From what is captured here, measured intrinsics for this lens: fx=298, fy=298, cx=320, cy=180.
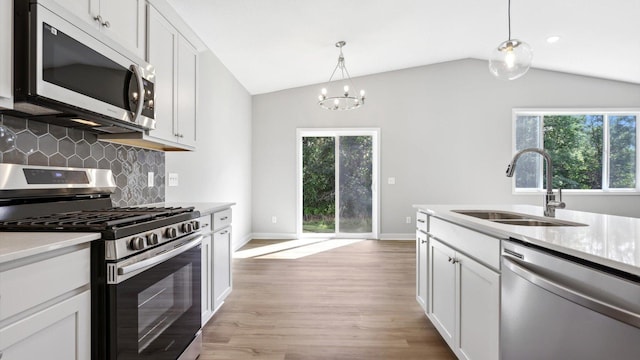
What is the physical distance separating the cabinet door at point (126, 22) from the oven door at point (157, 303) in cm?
117

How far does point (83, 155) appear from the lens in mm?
1763

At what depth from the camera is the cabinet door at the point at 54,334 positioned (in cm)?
79

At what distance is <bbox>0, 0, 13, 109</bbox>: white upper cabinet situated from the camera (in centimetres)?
106

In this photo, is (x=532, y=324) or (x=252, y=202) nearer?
(x=532, y=324)

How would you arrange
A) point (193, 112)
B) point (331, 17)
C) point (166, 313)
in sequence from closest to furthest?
point (166, 313), point (193, 112), point (331, 17)

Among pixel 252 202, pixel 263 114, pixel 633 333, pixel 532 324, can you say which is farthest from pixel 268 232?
pixel 633 333

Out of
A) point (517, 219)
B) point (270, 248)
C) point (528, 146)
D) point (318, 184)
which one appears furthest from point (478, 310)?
point (528, 146)

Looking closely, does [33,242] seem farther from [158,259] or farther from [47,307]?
[158,259]

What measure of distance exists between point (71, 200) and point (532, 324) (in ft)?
7.32

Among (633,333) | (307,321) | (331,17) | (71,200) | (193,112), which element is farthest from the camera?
(331,17)

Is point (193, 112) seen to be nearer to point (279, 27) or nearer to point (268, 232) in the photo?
point (279, 27)

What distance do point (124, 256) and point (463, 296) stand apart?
5.31ft

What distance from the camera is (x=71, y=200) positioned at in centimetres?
163

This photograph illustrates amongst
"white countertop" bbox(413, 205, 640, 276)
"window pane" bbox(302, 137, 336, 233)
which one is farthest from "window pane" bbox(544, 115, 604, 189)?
"white countertop" bbox(413, 205, 640, 276)
